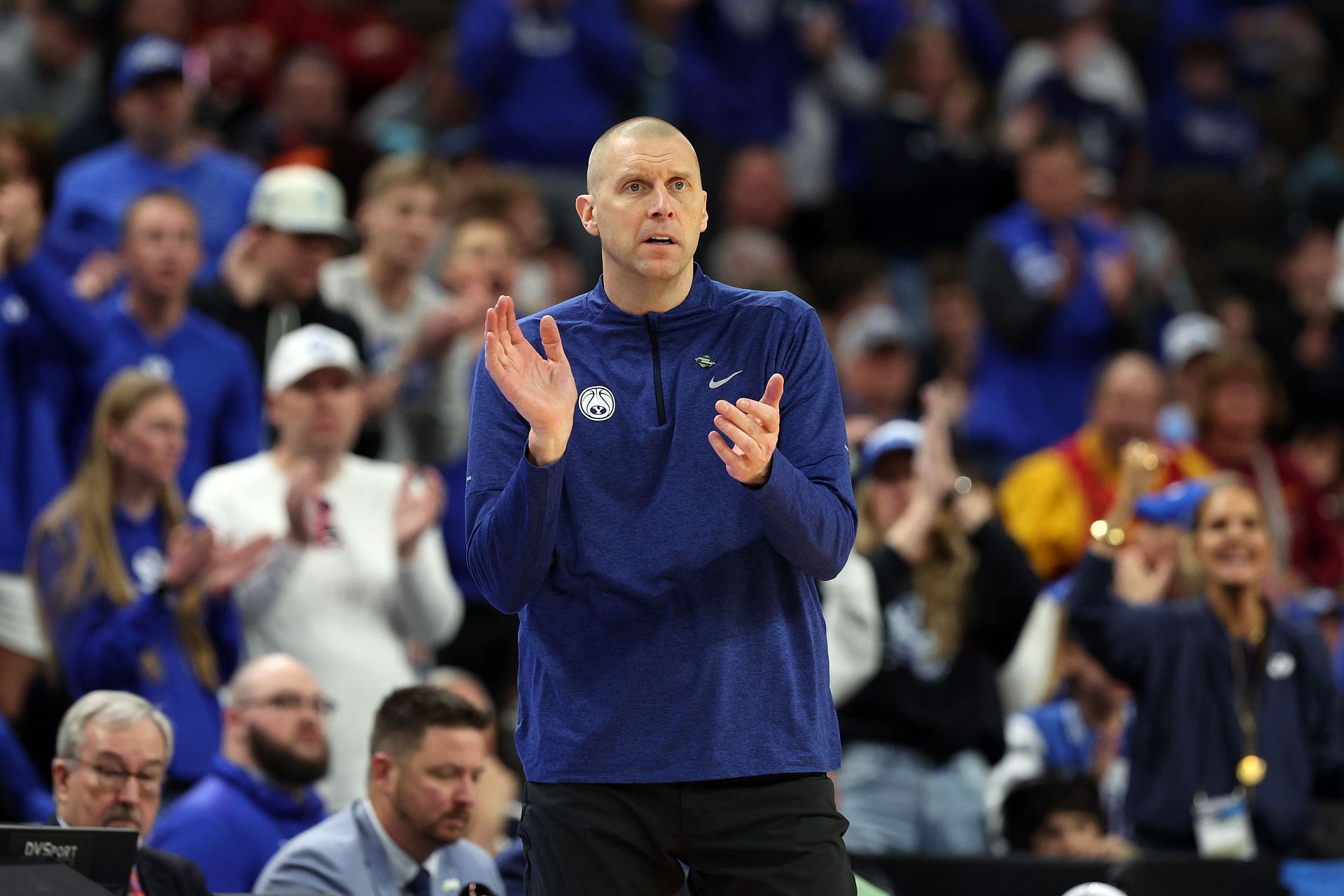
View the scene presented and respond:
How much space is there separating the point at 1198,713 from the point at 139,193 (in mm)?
4875

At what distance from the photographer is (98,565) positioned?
6.49m

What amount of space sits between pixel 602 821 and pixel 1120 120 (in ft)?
32.3

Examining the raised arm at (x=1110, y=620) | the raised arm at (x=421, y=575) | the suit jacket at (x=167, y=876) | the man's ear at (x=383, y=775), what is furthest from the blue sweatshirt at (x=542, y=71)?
the suit jacket at (x=167, y=876)

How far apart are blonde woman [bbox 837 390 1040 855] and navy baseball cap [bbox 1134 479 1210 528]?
62 centimetres

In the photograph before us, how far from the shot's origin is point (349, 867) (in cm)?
525

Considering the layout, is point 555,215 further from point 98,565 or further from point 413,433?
point 98,565

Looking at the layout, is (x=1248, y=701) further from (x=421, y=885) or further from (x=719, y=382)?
(x=719, y=382)

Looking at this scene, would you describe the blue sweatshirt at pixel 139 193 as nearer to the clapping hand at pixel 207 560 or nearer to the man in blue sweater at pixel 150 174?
the man in blue sweater at pixel 150 174

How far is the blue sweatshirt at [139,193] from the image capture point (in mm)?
8664

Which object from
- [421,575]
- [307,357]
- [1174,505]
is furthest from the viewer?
[307,357]

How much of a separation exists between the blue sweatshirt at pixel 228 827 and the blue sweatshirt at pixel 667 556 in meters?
2.43

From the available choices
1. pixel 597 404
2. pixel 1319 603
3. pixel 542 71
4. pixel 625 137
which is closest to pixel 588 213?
pixel 625 137

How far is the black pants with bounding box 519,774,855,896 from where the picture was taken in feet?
11.2

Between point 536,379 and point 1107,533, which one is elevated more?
point 536,379
